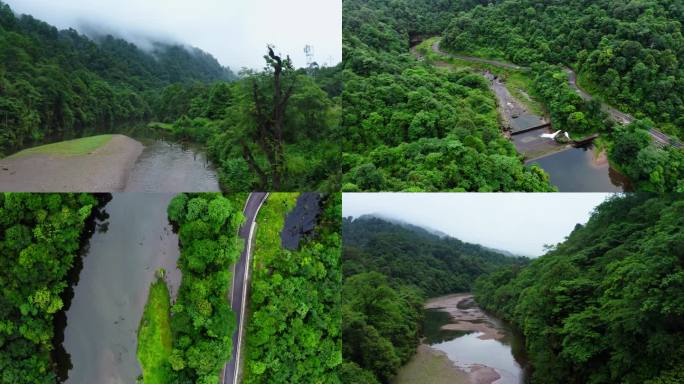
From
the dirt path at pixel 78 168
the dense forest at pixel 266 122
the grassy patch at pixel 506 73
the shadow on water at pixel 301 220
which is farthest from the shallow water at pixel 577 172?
the dirt path at pixel 78 168

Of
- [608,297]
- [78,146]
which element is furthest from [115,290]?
[608,297]

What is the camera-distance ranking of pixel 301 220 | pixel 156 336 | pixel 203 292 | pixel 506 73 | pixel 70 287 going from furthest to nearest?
pixel 70 287 < pixel 301 220 < pixel 156 336 < pixel 203 292 < pixel 506 73

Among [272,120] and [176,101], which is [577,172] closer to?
[272,120]

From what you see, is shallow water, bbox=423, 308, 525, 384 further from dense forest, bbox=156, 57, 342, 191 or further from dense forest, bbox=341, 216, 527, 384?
dense forest, bbox=156, 57, 342, 191

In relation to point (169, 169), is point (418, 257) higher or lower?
lower

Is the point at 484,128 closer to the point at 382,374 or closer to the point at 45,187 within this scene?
the point at 382,374

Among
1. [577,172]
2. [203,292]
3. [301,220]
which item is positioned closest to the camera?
[577,172]

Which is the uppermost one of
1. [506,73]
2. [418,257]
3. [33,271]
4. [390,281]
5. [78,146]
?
[506,73]

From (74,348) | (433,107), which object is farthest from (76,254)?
(433,107)
